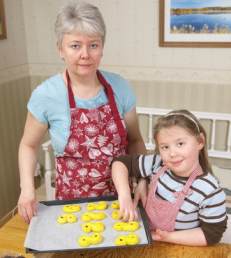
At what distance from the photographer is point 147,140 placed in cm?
261

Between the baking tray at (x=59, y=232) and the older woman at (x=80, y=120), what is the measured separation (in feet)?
0.27

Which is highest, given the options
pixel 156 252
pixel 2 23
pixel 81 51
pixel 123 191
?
pixel 2 23

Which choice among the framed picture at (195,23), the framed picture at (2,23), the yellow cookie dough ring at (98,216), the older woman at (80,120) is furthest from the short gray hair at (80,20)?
the framed picture at (2,23)

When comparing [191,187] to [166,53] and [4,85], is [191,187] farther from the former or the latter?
[4,85]

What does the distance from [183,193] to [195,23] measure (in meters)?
1.61

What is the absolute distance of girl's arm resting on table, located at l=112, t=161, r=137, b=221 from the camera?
1.00 m

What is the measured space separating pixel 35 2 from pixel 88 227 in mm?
2157

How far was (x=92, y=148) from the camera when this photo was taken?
1.24m

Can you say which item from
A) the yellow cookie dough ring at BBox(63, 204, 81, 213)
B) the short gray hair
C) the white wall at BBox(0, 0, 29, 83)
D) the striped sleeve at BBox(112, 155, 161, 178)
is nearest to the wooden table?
the yellow cookie dough ring at BBox(63, 204, 81, 213)

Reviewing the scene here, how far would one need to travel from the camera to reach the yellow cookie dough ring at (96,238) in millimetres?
903

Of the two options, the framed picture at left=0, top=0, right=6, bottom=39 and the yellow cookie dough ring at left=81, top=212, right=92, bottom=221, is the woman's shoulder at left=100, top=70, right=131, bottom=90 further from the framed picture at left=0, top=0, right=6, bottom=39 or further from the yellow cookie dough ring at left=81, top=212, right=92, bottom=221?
the framed picture at left=0, top=0, right=6, bottom=39

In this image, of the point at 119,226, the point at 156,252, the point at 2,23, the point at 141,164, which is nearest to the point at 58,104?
the point at 141,164

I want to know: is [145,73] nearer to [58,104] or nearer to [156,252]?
[58,104]

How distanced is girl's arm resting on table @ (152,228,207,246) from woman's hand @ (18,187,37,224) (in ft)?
1.18
